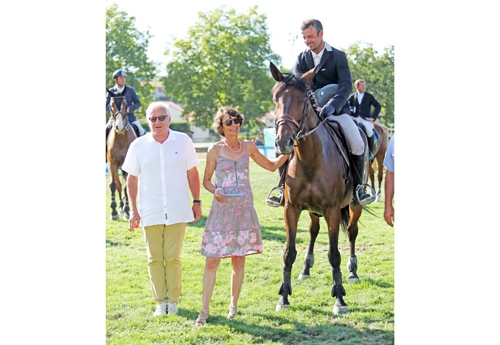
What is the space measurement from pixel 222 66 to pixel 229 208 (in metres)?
29.5

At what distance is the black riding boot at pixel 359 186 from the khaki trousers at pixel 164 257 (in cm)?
209

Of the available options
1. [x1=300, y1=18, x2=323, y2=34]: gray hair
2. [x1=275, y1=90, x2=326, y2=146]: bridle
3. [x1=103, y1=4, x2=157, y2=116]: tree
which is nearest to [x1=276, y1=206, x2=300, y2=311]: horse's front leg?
[x1=275, y1=90, x2=326, y2=146]: bridle

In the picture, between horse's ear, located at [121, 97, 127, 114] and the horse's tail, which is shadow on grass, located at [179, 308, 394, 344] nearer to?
the horse's tail

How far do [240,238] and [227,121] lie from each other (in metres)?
1.12

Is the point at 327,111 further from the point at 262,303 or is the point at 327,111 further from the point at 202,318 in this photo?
the point at 202,318

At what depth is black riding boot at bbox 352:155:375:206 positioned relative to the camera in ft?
23.4

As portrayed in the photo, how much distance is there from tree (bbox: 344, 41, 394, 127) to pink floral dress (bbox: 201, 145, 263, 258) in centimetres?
1648

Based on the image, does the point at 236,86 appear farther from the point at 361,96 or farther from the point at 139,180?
the point at 139,180

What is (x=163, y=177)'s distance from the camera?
20.2 feet

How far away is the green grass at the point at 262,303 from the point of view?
18.8ft

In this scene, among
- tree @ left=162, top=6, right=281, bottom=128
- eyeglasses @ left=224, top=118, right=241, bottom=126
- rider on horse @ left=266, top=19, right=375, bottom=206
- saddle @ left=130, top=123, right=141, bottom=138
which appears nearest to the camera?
eyeglasses @ left=224, top=118, right=241, bottom=126

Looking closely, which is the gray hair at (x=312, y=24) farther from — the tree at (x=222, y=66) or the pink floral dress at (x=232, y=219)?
the tree at (x=222, y=66)

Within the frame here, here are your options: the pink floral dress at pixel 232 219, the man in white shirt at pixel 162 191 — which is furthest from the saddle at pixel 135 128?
the pink floral dress at pixel 232 219

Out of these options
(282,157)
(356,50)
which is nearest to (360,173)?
(282,157)
